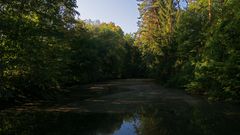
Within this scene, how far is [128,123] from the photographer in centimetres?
1530

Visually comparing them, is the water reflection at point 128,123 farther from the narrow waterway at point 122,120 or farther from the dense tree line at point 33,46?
the dense tree line at point 33,46

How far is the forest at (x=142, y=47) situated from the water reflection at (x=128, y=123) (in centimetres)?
187

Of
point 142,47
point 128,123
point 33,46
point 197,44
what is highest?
point 142,47

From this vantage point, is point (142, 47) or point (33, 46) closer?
point (33, 46)

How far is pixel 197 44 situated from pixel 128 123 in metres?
20.2

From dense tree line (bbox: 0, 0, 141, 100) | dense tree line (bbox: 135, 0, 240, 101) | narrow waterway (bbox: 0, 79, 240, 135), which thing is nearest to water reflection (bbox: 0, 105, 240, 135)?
narrow waterway (bbox: 0, 79, 240, 135)

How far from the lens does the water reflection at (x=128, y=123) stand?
1311 centimetres

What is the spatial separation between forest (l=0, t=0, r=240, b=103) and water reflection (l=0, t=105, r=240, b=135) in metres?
1.87

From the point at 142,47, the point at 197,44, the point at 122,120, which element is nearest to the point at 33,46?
the point at 122,120

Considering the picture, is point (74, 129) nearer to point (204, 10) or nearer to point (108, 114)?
point (108, 114)

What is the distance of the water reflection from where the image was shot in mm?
13113

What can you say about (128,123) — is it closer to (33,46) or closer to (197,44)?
(33,46)

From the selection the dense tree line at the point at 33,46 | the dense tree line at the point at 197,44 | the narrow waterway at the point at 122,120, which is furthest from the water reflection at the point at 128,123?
the dense tree line at the point at 197,44

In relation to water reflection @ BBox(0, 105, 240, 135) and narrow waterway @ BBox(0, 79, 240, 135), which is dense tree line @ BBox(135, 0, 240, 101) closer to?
narrow waterway @ BBox(0, 79, 240, 135)
